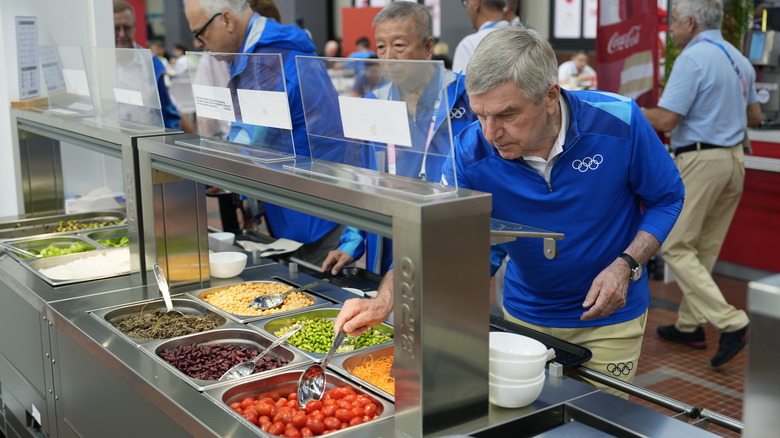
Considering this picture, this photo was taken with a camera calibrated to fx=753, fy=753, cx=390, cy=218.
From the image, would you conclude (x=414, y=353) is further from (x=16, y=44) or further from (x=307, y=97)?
(x=16, y=44)

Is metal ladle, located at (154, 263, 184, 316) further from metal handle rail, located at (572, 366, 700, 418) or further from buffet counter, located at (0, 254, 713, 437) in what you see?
metal handle rail, located at (572, 366, 700, 418)

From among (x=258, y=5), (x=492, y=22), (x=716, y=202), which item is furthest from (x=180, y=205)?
(x=716, y=202)

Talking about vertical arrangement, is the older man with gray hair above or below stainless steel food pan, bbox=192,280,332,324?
above

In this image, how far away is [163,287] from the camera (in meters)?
2.40

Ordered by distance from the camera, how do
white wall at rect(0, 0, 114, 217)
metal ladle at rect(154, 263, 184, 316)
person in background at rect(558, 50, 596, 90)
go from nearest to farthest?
metal ladle at rect(154, 263, 184, 316)
white wall at rect(0, 0, 114, 217)
person in background at rect(558, 50, 596, 90)

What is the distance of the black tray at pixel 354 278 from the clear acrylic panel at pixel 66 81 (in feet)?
4.18

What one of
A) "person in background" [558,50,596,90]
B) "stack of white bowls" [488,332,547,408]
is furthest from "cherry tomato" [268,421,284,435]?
"person in background" [558,50,596,90]

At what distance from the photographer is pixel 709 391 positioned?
379cm

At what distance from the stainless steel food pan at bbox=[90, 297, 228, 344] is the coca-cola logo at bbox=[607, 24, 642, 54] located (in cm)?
328

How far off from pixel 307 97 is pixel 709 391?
2848mm

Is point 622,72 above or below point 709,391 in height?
above

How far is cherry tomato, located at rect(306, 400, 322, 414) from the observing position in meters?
1.66

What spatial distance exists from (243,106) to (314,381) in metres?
0.87

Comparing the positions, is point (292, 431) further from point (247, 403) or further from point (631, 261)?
point (631, 261)
